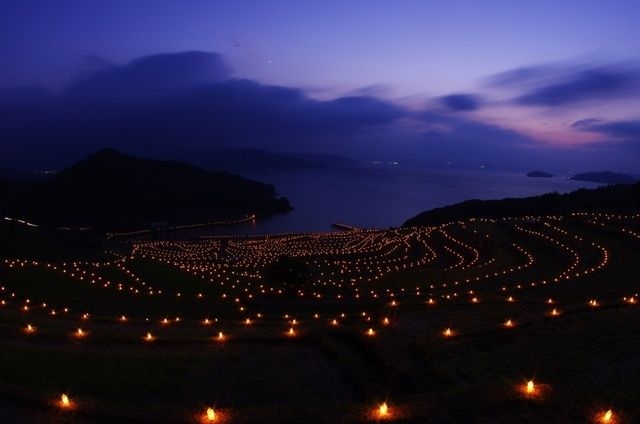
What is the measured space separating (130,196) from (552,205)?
254 feet

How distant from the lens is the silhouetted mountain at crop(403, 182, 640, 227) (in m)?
38.4

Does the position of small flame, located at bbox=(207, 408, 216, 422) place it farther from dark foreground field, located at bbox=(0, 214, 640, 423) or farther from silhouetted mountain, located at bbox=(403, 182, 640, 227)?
silhouetted mountain, located at bbox=(403, 182, 640, 227)

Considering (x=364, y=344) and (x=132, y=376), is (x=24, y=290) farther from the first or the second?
(x=364, y=344)

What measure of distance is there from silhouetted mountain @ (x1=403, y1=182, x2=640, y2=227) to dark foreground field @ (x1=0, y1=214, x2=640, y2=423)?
2077 cm

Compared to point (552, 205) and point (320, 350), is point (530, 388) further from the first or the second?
point (552, 205)

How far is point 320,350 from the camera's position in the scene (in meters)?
10.0

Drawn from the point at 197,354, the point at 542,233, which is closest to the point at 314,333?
the point at 197,354

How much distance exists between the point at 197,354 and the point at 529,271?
1529 cm

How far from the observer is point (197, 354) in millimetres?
9727

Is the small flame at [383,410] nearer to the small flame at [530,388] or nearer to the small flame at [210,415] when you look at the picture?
the small flame at [530,388]

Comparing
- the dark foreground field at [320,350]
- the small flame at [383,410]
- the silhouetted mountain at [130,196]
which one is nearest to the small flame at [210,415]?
the dark foreground field at [320,350]

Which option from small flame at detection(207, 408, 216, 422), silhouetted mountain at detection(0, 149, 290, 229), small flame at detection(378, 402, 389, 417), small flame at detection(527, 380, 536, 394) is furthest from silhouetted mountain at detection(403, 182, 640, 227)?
silhouetted mountain at detection(0, 149, 290, 229)

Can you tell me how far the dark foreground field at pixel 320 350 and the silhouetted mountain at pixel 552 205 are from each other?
20769mm

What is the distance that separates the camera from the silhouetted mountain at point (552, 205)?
1512 inches
